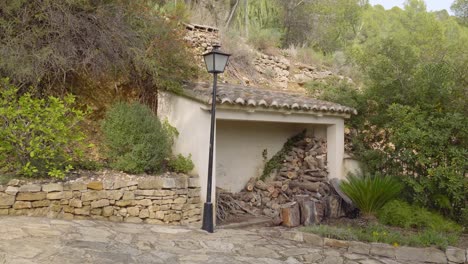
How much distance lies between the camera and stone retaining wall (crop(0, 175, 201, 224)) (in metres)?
5.56

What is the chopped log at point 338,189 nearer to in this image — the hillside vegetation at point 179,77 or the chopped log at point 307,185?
the chopped log at point 307,185

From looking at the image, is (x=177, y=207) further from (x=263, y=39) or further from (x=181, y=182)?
(x=263, y=39)

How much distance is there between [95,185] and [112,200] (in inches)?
14.4

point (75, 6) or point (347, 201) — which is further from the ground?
point (75, 6)

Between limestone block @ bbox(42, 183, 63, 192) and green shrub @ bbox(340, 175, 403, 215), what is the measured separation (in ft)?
17.8

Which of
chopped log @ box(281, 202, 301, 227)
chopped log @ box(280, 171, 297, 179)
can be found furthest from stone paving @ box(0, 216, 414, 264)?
chopped log @ box(280, 171, 297, 179)

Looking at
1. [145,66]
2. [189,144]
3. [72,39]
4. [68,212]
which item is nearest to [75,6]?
[72,39]

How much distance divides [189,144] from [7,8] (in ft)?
13.0

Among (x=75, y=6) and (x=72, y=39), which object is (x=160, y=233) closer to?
(x=72, y=39)

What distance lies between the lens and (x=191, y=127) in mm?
7133

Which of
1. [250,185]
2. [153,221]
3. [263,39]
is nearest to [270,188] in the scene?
[250,185]

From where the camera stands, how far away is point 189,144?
23.6ft

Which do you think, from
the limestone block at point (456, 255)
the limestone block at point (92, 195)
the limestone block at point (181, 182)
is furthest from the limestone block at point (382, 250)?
the limestone block at point (92, 195)

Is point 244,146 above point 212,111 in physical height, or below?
below
